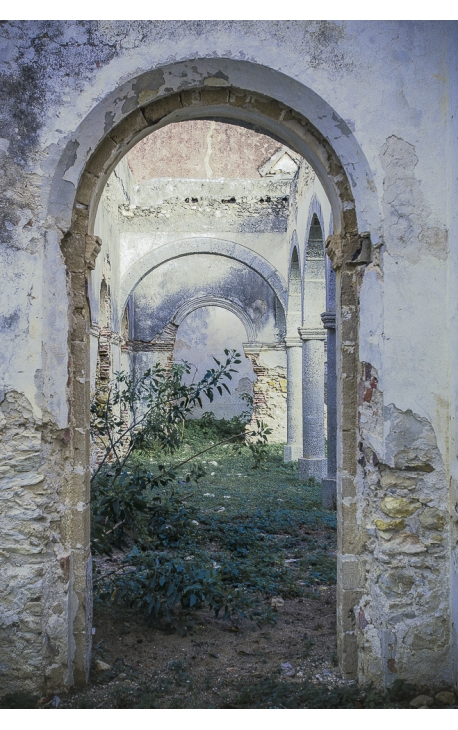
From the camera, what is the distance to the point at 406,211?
2.90m

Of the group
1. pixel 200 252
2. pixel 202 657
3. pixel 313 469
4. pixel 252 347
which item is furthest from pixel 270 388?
pixel 202 657

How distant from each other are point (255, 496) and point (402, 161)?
5854mm

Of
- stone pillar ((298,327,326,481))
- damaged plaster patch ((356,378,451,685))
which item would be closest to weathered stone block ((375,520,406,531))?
damaged plaster patch ((356,378,451,685))

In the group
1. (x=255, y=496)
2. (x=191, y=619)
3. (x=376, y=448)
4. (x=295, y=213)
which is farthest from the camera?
(x=295, y=213)

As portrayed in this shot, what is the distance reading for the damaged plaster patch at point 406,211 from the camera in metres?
2.90

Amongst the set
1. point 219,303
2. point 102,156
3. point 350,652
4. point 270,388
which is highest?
point 219,303

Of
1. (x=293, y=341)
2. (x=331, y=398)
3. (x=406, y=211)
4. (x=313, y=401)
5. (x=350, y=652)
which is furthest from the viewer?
(x=293, y=341)

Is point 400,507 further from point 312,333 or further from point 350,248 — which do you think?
point 312,333

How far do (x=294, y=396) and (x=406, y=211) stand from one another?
323 inches

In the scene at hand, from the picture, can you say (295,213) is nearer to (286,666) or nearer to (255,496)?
(255,496)

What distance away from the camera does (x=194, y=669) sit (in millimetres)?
3252

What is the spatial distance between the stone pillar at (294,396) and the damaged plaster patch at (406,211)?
790cm

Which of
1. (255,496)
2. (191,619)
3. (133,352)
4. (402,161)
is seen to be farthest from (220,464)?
(402,161)

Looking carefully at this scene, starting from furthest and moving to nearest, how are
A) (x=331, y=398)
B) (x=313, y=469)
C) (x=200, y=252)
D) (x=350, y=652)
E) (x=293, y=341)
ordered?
(x=200, y=252) → (x=293, y=341) → (x=313, y=469) → (x=331, y=398) → (x=350, y=652)
